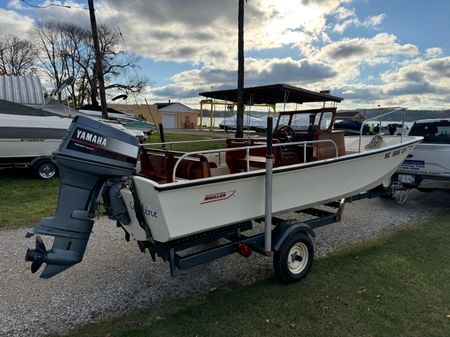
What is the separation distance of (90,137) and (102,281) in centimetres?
186

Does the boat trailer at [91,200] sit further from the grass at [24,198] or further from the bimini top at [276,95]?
the grass at [24,198]

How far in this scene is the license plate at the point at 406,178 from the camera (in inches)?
273

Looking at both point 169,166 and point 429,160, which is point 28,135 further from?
point 429,160

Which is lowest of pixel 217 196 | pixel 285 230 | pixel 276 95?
pixel 285 230

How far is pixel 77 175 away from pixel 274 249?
2181 mm

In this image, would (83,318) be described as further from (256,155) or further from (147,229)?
(256,155)

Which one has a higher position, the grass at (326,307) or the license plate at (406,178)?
the license plate at (406,178)

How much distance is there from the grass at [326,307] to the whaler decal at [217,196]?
1129 mm

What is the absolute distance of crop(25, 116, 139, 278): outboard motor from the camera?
3137 mm

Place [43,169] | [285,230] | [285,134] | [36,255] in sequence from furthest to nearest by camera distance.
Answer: [43,169] < [285,134] < [285,230] < [36,255]

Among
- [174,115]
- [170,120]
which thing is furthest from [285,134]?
[174,115]

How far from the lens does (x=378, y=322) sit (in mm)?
3236

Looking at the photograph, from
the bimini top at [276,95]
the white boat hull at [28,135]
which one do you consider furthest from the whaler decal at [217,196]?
the white boat hull at [28,135]

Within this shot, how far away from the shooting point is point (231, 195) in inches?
137
